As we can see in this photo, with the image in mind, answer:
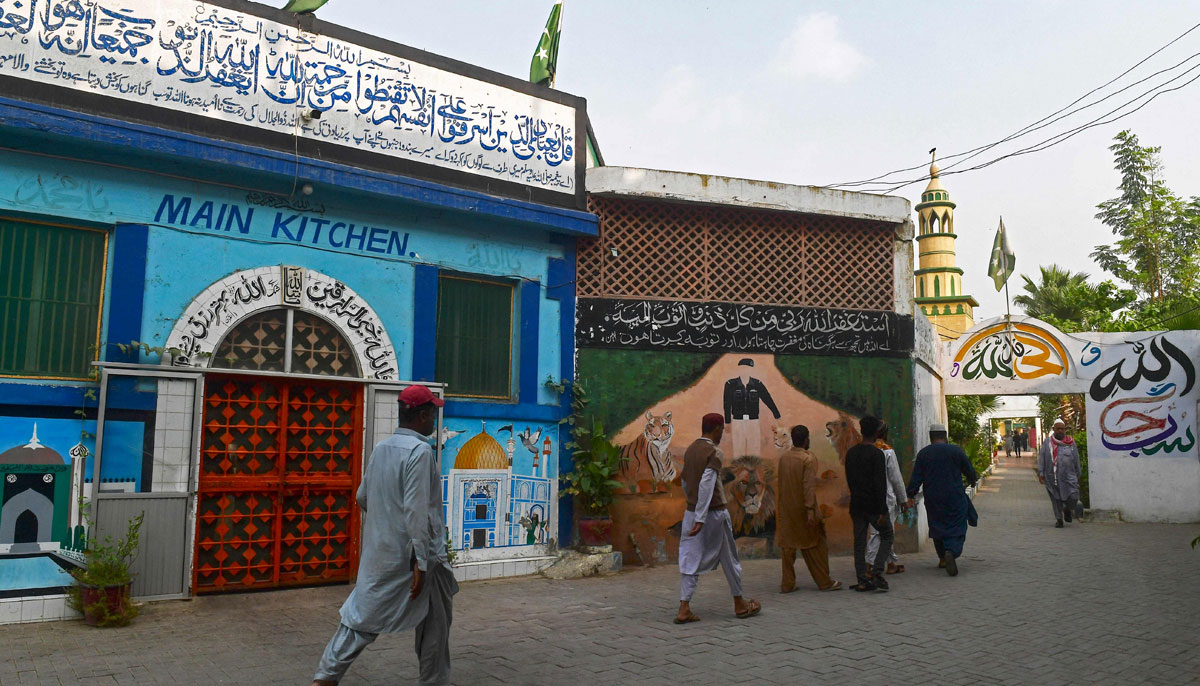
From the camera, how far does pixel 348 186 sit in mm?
7465

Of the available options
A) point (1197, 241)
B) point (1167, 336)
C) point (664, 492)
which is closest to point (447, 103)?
point (664, 492)

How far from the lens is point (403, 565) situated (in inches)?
161

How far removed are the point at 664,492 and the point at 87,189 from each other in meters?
6.09

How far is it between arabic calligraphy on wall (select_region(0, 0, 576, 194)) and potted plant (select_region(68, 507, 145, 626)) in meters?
3.43

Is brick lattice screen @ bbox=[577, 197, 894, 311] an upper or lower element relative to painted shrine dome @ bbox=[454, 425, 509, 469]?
upper

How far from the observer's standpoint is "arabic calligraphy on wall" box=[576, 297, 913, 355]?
929 centimetres

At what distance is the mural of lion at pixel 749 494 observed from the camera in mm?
9539

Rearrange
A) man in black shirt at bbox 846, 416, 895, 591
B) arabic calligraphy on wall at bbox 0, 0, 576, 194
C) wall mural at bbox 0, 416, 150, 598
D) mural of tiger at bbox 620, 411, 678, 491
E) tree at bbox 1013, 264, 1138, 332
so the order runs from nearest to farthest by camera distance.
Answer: wall mural at bbox 0, 416, 150, 598
arabic calligraphy on wall at bbox 0, 0, 576, 194
man in black shirt at bbox 846, 416, 895, 591
mural of tiger at bbox 620, 411, 678, 491
tree at bbox 1013, 264, 1138, 332

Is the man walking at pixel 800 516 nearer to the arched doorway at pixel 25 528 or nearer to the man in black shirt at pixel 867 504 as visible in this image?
the man in black shirt at pixel 867 504

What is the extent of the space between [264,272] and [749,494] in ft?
18.5

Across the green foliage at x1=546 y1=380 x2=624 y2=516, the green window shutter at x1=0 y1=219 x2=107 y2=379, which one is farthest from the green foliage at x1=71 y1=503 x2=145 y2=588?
the green foliage at x1=546 y1=380 x2=624 y2=516

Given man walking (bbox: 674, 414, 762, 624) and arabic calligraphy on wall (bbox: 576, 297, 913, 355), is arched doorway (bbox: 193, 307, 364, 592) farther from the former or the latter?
man walking (bbox: 674, 414, 762, 624)

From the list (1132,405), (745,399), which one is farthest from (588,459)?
(1132,405)

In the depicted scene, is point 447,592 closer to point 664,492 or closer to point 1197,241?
point 664,492
